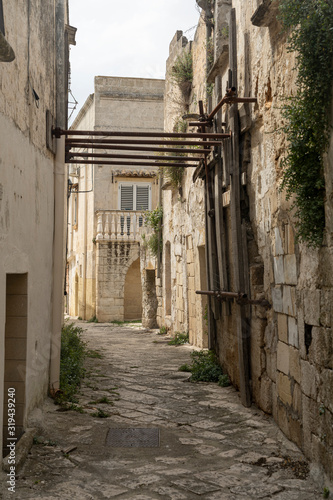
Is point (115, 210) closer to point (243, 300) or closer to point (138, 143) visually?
point (138, 143)

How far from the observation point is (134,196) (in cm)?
2158

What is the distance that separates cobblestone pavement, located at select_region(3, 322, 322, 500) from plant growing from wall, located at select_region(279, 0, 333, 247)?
184cm

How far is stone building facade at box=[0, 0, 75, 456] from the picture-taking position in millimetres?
4199

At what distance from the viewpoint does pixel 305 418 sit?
4164 mm

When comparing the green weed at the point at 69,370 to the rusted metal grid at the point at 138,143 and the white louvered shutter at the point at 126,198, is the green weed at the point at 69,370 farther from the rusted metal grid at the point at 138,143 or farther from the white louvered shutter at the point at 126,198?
the white louvered shutter at the point at 126,198

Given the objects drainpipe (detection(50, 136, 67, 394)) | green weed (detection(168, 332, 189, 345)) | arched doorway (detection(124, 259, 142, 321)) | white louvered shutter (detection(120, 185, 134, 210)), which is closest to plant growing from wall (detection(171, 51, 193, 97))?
green weed (detection(168, 332, 189, 345))

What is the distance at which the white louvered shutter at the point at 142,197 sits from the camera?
2147cm

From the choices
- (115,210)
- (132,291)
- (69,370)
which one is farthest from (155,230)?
(69,370)

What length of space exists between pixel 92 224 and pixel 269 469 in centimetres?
1689

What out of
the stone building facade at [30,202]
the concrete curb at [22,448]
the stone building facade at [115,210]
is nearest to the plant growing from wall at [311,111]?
the stone building facade at [30,202]

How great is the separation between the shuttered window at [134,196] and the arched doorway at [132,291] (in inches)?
104

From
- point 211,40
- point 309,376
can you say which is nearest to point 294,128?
point 309,376

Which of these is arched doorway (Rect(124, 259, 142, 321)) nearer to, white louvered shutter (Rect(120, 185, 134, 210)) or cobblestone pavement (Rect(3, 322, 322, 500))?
white louvered shutter (Rect(120, 185, 134, 210))

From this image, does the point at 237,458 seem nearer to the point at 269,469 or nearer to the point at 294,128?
the point at 269,469
